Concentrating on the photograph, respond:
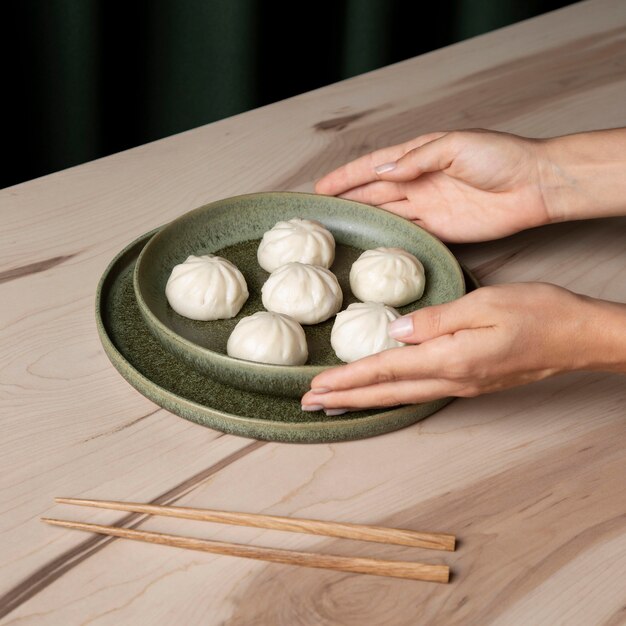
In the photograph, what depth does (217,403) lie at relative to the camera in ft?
3.08

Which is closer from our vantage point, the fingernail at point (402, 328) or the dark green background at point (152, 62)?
the fingernail at point (402, 328)

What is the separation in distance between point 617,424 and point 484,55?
1.10m

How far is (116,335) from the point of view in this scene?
1025mm

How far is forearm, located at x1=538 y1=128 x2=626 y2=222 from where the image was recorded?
123cm

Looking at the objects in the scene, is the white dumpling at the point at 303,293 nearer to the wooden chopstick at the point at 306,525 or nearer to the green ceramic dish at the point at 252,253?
the green ceramic dish at the point at 252,253

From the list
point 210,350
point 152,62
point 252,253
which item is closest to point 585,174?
point 252,253

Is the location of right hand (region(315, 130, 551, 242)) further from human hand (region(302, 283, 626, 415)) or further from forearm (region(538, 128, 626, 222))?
human hand (region(302, 283, 626, 415))

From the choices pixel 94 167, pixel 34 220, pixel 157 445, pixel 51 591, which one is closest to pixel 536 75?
pixel 94 167

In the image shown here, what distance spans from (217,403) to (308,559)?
0.76 ft

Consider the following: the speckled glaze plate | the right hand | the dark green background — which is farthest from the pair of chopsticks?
the dark green background

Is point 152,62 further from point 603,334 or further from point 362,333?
point 603,334

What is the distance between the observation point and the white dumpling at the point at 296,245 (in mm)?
1130

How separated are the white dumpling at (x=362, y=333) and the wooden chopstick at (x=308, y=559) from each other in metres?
0.28

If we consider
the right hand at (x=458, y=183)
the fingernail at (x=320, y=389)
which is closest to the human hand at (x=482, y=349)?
the fingernail at (x=320, y=389)
